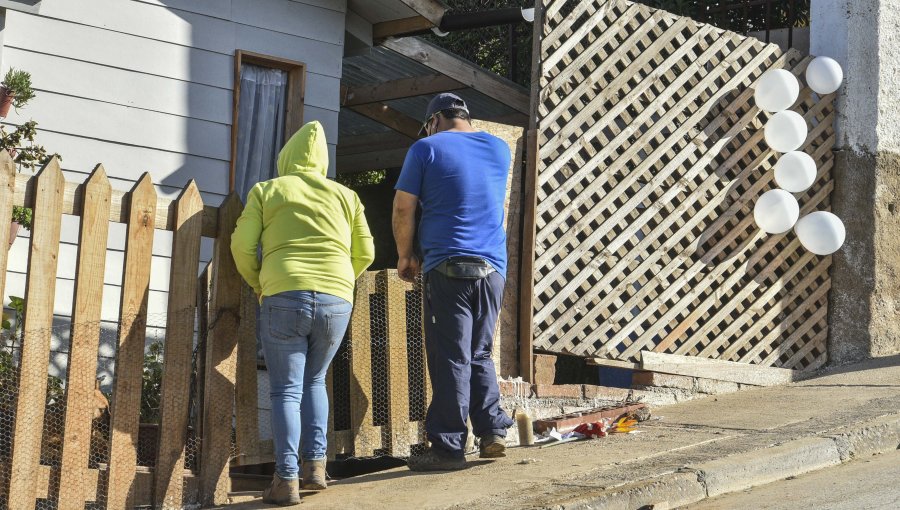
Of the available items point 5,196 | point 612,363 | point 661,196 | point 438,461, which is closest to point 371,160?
point 661,196

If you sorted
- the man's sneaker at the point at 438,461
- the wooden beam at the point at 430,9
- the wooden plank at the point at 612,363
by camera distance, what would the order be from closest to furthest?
the man's sneaker at the point at 438,461
the wooden plank at the point at 612,363
the wooden beam at the point at 430,9

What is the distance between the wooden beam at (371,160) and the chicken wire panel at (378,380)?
18.6ft

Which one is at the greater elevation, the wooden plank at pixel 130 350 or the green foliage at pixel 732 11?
the green foliage at pixel 732 11

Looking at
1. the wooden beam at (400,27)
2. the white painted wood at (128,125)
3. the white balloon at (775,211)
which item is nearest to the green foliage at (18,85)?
the white painted wood at (128,125)

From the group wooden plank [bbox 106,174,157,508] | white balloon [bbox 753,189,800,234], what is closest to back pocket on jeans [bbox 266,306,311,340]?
wooden plank [bbox 106,174,157,508]

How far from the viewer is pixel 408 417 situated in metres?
5.87

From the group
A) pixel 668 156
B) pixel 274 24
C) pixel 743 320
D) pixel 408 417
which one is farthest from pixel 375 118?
pixel 408 417

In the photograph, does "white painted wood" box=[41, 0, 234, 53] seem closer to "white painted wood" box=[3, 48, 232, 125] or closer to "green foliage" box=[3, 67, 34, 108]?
"white painted wood" box=[3, 48, 232, 125]

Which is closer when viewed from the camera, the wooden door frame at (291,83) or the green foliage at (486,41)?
the wooden door frame at (291,83)

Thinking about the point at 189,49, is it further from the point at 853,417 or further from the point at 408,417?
the point at 853,417

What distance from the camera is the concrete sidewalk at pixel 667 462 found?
481 centimetres

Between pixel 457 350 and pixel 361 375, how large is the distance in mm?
581

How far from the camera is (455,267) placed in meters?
5.39

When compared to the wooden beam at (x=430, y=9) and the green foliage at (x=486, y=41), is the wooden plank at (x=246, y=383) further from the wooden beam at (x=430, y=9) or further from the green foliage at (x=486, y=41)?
the green foliage at (x=486, y=41)
